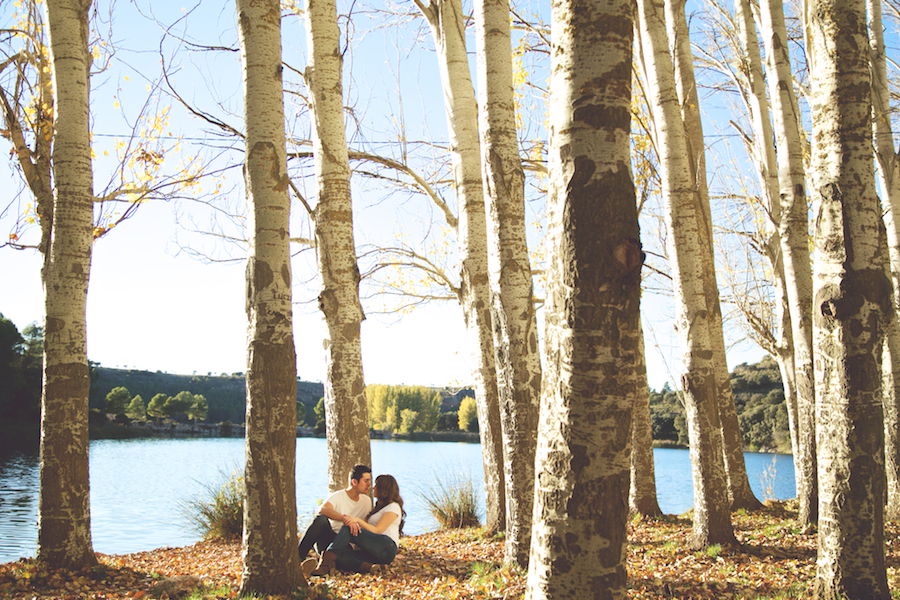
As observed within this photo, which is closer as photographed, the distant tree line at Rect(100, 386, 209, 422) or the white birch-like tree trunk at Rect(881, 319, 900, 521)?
the white birch-like tree trunk at Rect(881, 319, 900, 521)

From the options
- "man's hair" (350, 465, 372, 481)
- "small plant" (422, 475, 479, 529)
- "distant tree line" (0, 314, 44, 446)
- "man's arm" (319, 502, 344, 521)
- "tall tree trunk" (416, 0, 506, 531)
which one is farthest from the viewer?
"distant tree line" (0, 314, 44, 446)

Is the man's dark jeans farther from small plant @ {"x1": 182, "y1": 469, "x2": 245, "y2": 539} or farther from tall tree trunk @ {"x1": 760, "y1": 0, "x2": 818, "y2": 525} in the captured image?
tall tree trunk @ {"x1": 760, "y1": 0, "x2": 818, "y2": 525}

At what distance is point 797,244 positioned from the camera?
5922 millimetres

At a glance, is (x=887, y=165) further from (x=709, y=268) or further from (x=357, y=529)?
(x=357, y=529)

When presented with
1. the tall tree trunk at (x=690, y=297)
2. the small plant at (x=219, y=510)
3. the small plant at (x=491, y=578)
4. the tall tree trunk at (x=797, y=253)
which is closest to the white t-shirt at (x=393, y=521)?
the small plant at (x=491, y=578)

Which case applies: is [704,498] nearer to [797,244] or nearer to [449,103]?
[797,244]

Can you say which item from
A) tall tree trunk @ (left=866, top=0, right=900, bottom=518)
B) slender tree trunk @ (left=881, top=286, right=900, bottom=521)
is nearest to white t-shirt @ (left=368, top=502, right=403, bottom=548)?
slender tree trunk @ (left=881, top=286, right=900, bottom=521)

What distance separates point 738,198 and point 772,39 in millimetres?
4989

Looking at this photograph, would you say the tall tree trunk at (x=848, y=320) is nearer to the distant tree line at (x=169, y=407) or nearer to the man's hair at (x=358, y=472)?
the man's hair at (x=358, y=472)

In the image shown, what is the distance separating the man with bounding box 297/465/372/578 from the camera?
4920 millimetres

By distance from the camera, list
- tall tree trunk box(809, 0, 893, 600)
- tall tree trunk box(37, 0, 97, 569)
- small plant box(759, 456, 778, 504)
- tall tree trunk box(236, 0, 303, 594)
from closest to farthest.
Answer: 1. tall tree trunk box(809, 0, 893, 600)
2. tall tree trunk box(236, 0, 303, 594)
3. tall tree trunk box(37, 0, 97, 569)
4. small plant box(759, 456, 778, 504)

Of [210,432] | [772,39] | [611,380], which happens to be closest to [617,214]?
[611,380]

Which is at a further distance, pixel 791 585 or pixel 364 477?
pixel 364 477

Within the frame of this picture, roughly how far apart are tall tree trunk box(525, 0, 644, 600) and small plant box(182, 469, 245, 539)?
23.7 ft
